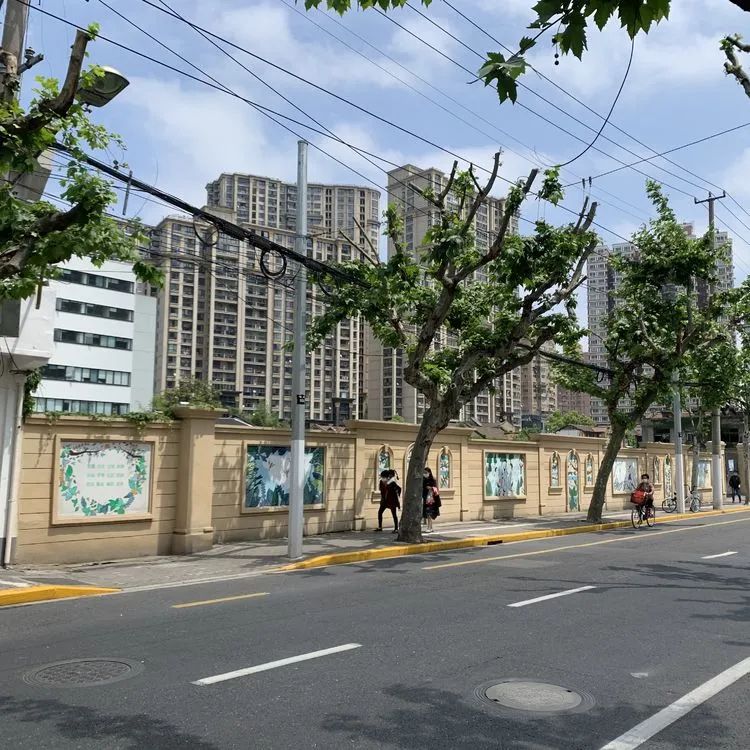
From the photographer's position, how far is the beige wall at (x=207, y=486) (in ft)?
41.3

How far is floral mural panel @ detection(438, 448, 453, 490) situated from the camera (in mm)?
21766

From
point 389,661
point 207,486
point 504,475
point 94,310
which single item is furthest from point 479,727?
point 94,310

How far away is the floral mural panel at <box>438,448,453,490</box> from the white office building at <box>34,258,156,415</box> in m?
54.9

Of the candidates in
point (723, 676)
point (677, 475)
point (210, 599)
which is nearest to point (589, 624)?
point (723, 676)

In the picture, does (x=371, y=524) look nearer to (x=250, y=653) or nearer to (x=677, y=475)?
(x=250, y=653)

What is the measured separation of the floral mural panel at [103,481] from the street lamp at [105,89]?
6320 millimetres

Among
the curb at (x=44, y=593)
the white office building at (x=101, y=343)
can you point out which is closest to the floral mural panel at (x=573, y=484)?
the curb at (x=44, y=593)

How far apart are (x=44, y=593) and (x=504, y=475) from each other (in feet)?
55.8

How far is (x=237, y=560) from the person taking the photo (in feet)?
44.6

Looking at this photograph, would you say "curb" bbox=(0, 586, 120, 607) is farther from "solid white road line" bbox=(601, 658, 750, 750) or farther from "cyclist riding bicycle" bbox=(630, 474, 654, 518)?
"cyclist riding bicycle" bbox=(630, 474, 654, 518)

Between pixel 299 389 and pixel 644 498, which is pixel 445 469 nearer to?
pixel 644 498

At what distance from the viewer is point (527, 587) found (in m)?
10.8

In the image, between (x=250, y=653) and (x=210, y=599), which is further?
(x=210, y=599)

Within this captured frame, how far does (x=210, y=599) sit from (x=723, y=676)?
20.6 feet
